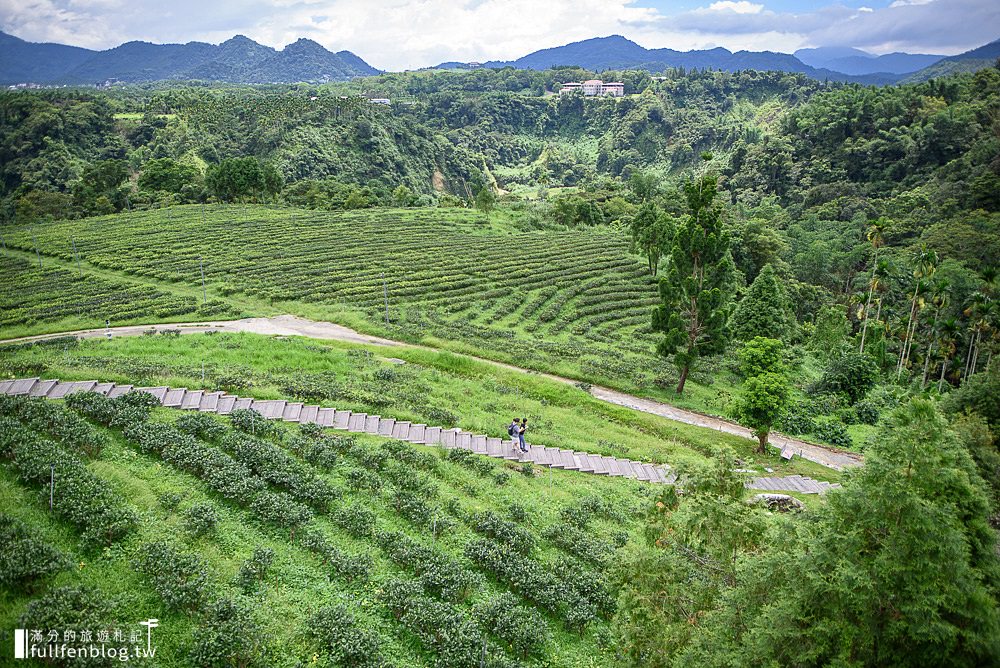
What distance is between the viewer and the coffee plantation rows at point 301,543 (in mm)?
10602

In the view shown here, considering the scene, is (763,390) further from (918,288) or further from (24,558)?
(918,288)

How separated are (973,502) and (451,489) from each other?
41.2ft

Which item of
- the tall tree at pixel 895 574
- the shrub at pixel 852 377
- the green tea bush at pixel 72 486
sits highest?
the tall tree at pixel 895 574

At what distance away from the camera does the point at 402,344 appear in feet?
120

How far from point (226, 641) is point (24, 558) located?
164 inches

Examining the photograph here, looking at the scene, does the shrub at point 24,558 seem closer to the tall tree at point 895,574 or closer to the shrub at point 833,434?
the tall tree at point 895,574

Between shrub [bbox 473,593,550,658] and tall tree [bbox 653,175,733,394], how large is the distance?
2297 cm

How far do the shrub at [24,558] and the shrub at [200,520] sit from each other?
91.7 inches

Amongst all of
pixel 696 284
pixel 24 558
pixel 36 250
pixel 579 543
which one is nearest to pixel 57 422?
pixel 24 558

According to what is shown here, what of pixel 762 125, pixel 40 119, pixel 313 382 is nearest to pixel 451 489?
pixel 313 382

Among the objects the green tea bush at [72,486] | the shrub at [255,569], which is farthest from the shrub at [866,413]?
the green tea bush at [72,486]

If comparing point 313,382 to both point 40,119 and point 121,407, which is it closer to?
point 121,407

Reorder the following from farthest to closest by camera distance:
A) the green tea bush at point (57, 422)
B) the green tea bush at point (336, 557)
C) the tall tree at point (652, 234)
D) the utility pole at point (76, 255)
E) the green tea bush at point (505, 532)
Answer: the tall tree at point (652, 234), the utility pole at point (76, 255), the green tea bush at point (505, 532), the green tea bush at point (57, 422), the green tea bush at point (336, 557)

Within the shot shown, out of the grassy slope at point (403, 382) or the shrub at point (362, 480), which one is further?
the grassy slope at point (403, 382)
